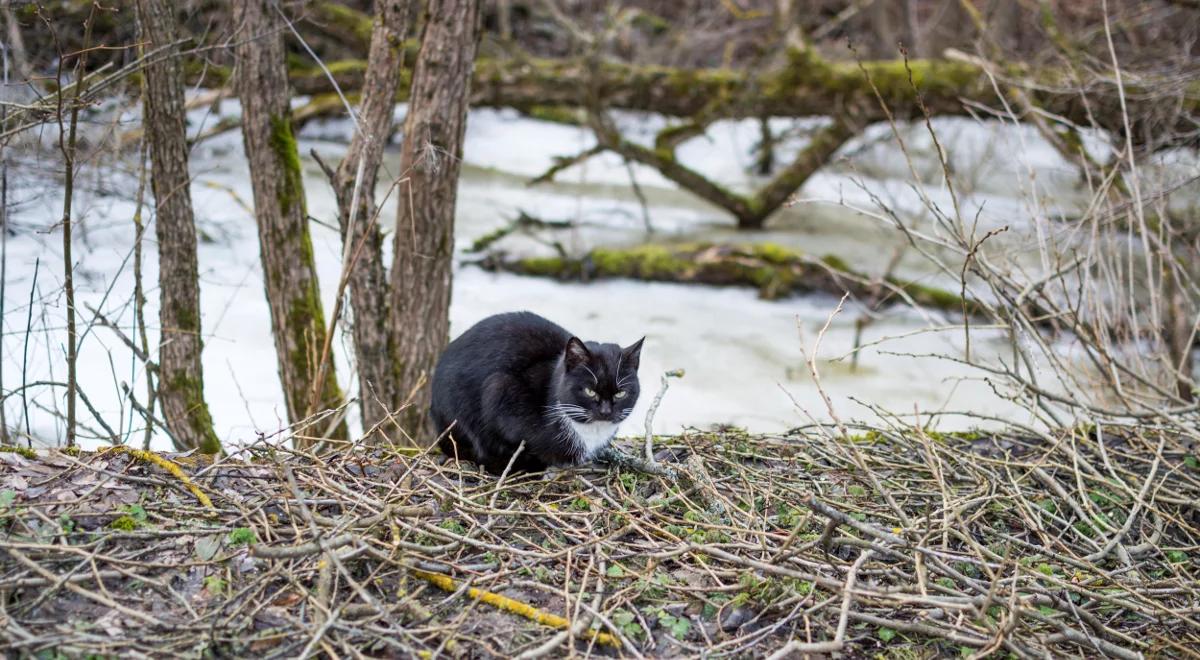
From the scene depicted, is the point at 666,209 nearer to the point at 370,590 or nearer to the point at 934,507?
the point at 934,507

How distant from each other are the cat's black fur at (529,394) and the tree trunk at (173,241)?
1756 mm

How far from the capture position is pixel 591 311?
9109 mm

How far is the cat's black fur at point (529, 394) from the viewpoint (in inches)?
141

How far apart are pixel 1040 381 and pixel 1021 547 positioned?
19.9ft

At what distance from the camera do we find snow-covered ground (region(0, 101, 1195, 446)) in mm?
6227

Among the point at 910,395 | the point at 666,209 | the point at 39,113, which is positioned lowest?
the point at 910,395

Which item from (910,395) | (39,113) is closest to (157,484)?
(39,113)

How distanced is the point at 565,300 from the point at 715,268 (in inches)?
65.3

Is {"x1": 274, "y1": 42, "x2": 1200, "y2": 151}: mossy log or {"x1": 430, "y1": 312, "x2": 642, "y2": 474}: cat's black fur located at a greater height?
{"x1": 274, "y1": 42, "x2": 1200, "y2": 151}: mossy log

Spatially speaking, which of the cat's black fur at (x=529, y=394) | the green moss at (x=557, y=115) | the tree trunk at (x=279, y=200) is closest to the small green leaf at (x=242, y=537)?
the cat's black fur at (x=529, y=394)

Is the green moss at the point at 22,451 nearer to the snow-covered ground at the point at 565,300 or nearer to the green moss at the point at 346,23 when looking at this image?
the snow-covered ground at the point at 565,300

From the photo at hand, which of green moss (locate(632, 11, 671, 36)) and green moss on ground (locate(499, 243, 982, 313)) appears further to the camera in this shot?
green moss (locate(632, 11, 671, 36))

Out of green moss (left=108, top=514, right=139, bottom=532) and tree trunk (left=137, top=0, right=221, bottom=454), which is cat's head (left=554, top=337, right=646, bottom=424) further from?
tree trunk (left=137, top=0, right=221, bottom=454)

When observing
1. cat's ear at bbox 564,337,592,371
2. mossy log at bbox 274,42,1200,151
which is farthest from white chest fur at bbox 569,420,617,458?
mossy log at bbox 274,42,1200,151
